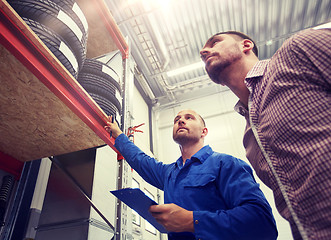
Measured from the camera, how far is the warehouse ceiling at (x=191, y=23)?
4.99 m

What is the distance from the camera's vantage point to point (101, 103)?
1.81 meters

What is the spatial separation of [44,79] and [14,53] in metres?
0.19

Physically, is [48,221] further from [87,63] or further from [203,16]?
[203,16]

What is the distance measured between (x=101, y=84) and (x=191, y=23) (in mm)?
4342

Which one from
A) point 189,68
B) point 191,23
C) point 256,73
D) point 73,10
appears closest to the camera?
point 256,73

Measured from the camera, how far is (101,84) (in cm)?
182

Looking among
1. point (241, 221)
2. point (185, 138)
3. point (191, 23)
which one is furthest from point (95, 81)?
point (191, 23)

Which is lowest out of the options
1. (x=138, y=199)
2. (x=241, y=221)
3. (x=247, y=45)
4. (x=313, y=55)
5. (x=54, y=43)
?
(x=241, y=221)

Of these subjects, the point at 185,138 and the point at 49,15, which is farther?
the point at 185,138

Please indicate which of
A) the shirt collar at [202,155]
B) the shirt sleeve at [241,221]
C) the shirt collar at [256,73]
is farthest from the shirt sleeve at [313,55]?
the shirt collar at [202,155]

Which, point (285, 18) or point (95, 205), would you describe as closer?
point (95, 205)

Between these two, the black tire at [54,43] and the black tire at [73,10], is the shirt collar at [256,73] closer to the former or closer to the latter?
the black tire at [54,43]

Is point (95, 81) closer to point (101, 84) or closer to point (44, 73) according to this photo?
point (101, 84)

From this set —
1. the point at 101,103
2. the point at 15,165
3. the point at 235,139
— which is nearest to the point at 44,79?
the point at 101,103
